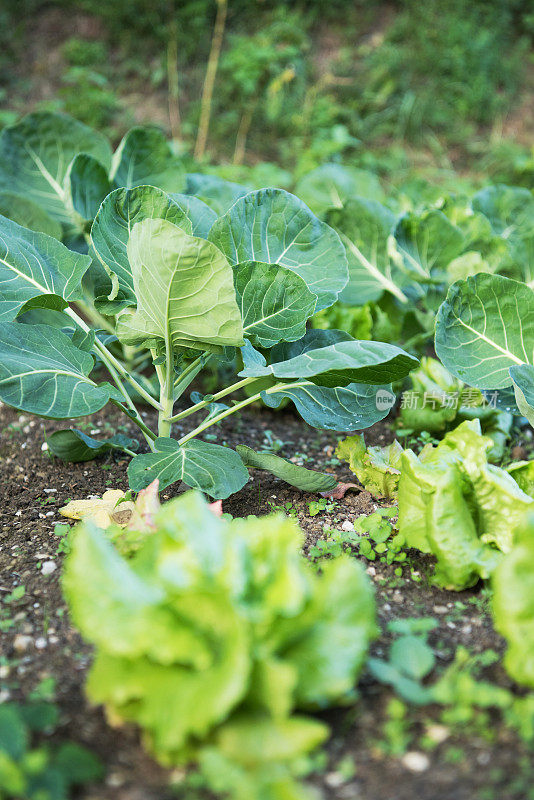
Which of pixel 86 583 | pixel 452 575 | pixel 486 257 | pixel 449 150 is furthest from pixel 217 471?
pixel 449 150

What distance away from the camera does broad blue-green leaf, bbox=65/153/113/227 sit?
2.46 meters

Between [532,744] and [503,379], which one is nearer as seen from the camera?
[532,744]

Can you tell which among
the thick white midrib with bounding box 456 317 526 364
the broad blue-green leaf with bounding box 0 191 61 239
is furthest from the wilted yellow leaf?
the thick white midrib with bounding box 456 317 526 364

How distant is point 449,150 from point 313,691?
7.24 metres

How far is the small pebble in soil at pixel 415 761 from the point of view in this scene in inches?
43.3

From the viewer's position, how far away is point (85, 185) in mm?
2535

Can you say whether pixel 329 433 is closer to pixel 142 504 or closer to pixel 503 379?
pixel 503 379

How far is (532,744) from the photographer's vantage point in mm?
1113

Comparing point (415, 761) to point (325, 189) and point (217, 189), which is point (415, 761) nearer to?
point (217, 189)

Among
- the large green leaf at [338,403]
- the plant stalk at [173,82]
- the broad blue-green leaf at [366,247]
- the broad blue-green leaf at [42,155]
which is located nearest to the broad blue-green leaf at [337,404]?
the large green leaf at [338,403]

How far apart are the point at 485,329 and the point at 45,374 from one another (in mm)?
1304

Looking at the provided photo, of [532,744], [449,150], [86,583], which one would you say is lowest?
[449,150]

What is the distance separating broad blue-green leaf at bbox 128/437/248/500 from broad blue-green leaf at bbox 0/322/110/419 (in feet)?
0.65

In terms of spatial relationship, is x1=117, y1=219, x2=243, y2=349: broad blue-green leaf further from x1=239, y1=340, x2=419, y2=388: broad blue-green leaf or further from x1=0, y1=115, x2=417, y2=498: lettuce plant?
x1=239, y1=340, x2=419, y2=388: broad blue-green leaf
